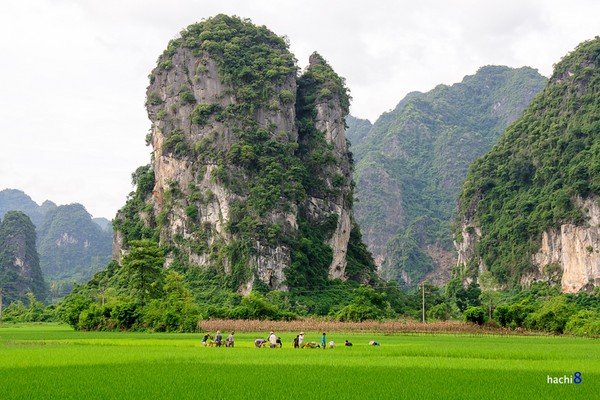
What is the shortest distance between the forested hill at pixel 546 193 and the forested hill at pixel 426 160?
37489mm

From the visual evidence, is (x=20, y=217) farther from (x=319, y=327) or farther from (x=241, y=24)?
(x=319, y=327)

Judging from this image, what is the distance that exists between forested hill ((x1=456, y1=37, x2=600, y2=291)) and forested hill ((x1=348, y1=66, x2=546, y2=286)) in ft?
123

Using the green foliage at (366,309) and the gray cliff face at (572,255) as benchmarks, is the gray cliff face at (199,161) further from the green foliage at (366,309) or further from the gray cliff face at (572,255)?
the gray cliff face at (572,255)

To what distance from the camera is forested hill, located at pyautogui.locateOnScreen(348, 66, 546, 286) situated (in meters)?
124

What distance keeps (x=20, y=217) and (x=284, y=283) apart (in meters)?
54.7

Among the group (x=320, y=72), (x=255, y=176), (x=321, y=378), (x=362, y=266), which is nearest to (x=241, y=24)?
(x=320, y=72)

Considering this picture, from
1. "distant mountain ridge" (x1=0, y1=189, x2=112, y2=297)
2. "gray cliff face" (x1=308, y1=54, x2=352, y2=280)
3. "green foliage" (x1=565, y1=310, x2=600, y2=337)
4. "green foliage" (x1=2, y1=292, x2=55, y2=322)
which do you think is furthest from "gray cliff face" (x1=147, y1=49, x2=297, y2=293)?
"distant mountain ridge" (x1=0, y1=189, x2=112, y2=297)

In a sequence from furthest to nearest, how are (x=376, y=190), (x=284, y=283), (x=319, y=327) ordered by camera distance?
1. (x=376, y=190)
2. (x=284, y=283)
3. (x=319, y=327)

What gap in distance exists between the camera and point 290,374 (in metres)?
15.4

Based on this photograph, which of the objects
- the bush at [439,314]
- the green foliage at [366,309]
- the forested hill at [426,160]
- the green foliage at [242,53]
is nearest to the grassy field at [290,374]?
the green foliage at [366,309]

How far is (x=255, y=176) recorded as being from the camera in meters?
64.1

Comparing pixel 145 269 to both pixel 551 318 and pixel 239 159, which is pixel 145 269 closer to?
pixel 551 318

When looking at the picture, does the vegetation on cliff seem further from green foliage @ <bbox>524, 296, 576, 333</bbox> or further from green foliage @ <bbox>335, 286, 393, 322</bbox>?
green foliage @ <bbox>524, 296, 576, 333</bbox>

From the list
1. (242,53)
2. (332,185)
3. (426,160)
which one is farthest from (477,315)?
(426,160)
